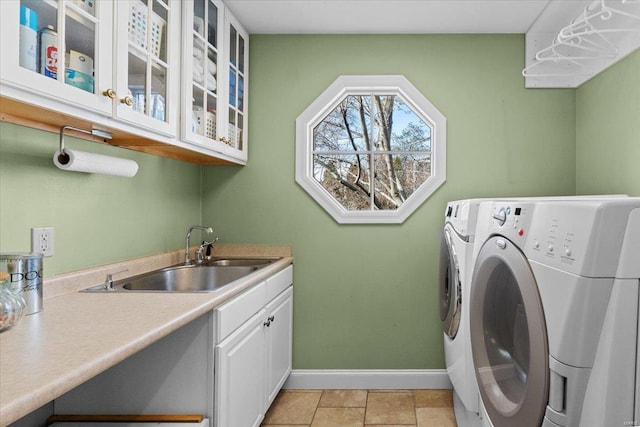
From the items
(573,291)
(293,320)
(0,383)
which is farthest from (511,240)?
(293,320)

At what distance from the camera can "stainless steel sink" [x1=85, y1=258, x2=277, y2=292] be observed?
2.52m

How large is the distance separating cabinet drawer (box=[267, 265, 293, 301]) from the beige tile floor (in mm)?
717

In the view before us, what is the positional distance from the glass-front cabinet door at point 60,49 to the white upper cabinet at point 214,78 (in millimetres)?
643

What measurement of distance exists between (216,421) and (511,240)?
1230 millimetres

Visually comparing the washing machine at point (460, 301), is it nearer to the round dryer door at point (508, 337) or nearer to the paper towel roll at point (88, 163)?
the round dryer door at point (508, 337)

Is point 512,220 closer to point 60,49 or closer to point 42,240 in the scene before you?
point 60,49

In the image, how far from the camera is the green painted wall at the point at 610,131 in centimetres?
261

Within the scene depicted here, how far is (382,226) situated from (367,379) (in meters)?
1.04

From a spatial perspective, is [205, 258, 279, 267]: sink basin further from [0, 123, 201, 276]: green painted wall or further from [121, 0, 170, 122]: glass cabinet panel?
[121, 0, 170, 122]: glass cabinet panel

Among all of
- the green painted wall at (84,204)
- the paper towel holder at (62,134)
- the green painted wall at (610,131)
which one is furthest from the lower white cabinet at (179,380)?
the green painted wall at (610,131)

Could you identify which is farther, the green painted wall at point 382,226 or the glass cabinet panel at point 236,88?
the green painted wall at point 382,226

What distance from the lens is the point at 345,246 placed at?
344 cm

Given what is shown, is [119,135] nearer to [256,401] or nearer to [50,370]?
[50,370]

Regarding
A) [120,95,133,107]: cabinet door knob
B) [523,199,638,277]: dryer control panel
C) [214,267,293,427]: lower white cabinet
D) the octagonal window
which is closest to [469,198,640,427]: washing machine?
[523,199,638,277]: dryer control panel
